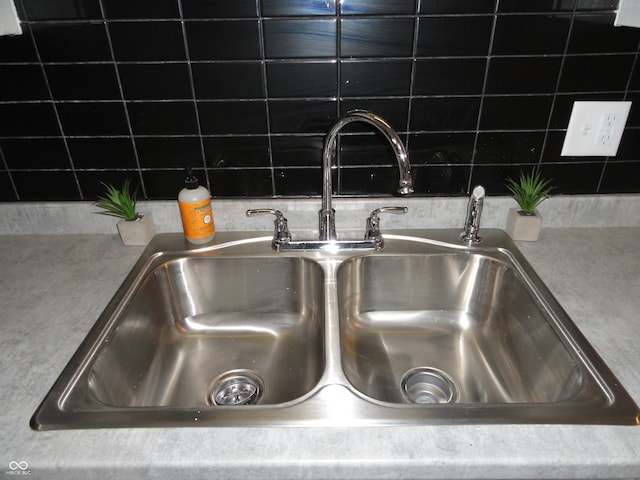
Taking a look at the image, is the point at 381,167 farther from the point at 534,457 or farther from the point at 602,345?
the point at 534,457

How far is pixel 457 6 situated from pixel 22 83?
97 centimetres

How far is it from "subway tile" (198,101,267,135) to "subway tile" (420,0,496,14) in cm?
41

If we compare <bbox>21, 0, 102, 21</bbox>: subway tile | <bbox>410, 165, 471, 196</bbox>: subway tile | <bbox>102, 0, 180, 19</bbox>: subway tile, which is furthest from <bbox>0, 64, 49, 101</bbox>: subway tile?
<bbox>410, 165, 471, 196</bbox>: subway tile

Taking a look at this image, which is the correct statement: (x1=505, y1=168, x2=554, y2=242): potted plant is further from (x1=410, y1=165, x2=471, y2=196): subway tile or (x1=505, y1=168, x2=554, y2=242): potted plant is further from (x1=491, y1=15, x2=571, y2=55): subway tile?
(x1=491, y1=15, x2=571, y2=55): subway tile

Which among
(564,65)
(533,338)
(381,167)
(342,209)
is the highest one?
(564,65)

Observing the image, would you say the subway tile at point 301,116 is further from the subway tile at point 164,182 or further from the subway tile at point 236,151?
the subway tile at point 164,182

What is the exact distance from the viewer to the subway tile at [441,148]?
3.50 feet

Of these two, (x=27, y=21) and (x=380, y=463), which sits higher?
(x=27, y=21)

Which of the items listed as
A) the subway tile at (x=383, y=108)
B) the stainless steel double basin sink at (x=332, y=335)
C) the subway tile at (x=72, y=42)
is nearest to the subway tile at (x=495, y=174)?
the stainless steel double basin sink at (x=332, y=335)

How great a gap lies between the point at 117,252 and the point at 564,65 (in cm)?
112

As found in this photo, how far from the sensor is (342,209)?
1.13 meters

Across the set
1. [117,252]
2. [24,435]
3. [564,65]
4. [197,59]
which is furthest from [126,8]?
[564,65]

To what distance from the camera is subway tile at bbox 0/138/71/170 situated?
1.09 metres

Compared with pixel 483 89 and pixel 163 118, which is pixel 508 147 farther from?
pixel 163 118
